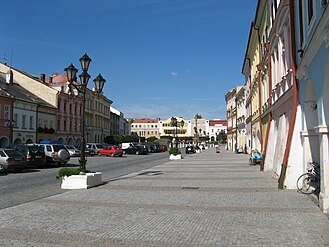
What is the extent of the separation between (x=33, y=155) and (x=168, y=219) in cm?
1958

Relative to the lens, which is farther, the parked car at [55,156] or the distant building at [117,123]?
the distant building at [117,123]

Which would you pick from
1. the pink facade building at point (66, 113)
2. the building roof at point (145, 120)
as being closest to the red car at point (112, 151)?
the pink facade building at point (66, 113)

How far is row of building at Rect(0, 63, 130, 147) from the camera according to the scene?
44.7 meters

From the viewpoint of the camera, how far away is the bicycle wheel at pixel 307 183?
11.5 metres

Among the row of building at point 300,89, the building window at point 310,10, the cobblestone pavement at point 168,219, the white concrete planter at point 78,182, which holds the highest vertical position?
the building window at point 310,10

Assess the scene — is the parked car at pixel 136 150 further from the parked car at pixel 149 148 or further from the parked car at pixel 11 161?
the parked car at pixel 11 161

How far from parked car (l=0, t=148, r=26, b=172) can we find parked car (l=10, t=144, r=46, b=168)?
9.53 feet

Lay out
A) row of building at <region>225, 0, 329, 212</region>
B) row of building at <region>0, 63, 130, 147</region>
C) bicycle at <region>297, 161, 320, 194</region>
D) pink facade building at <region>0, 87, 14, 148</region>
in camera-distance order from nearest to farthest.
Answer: row of building at <region>225, 0, 329, 212</region> < bicycle at <region>297, 161, 320, 194</region> < pink facade building at <region>0, 87, 14, 148</region> < row of building at <region>0, 63, 130, 147</region>

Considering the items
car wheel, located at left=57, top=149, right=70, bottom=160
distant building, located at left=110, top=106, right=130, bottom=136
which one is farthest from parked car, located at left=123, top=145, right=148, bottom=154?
distant building, located at left=110, top=106, right=130, bottom=136

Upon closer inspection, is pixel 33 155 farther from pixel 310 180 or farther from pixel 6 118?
pixel 6 118

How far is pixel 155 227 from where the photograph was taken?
25.6 feet

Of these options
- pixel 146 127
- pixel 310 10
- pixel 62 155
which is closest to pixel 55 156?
pixel 62 155

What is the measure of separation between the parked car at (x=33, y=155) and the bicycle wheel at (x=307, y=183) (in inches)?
743

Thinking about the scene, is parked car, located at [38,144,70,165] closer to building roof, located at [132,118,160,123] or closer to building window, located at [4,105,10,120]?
building window, located at [4,105,10,120]
